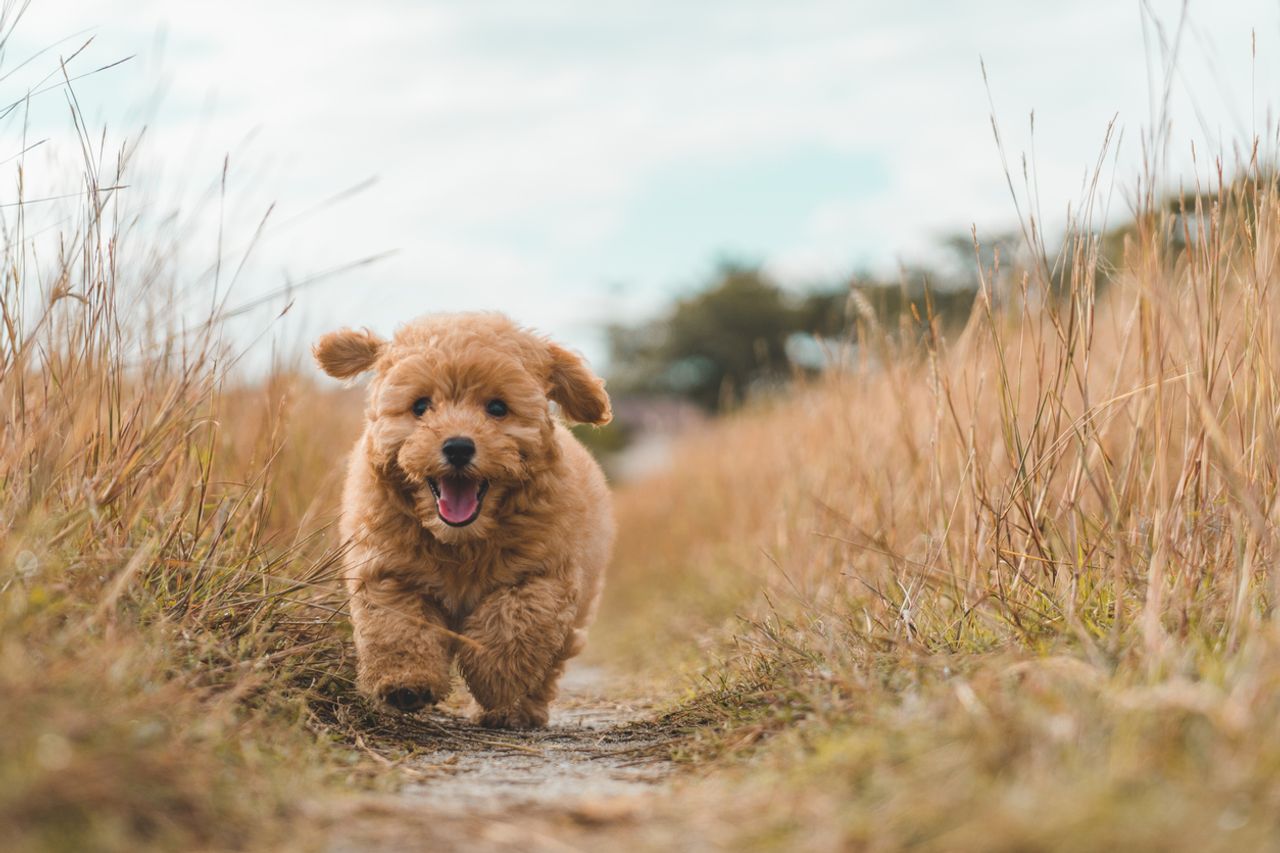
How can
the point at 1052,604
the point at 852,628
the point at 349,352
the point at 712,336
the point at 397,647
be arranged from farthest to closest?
1. the point at 712,336
2. the point at 349,352
3. the point at 397,647
4. the point at 852,628
5. the point at 1052,604

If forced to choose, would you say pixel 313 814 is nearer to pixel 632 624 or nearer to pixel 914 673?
pixel 914 673

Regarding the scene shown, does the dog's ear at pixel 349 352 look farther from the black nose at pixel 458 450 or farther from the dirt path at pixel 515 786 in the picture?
the dirt path at pixel 515 786

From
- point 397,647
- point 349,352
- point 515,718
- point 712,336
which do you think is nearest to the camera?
point 397,647

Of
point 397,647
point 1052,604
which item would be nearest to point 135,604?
point 397,647

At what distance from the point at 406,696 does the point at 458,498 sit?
0.64 m

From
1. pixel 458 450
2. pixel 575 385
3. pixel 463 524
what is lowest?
pixel 463 524

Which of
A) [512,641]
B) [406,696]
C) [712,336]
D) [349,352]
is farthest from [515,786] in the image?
[712,336]

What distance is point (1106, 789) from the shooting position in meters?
1.89

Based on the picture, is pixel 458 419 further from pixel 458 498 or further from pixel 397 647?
pixel 397 647

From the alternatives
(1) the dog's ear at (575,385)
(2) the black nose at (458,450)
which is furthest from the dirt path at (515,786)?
(1) the dog's ear at (575,385)

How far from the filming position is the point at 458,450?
3.73 metres

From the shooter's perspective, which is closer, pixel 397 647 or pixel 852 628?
pixel 852 628

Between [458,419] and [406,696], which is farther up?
[458,419]

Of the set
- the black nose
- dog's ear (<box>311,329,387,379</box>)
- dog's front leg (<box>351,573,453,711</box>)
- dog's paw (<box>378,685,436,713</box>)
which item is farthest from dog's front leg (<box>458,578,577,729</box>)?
dog's ear (<box>311,329,387,379</box>)
